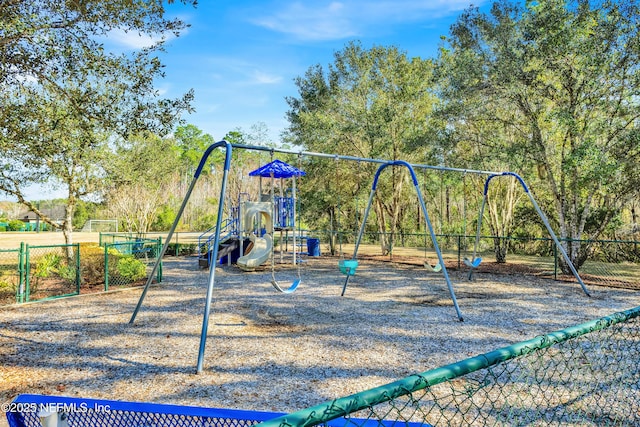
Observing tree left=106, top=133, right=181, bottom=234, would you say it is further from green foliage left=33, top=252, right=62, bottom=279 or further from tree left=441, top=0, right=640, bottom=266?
tree left=441, top=0, right=640, bottom=266

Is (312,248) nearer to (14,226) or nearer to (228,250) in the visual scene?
(228,250)

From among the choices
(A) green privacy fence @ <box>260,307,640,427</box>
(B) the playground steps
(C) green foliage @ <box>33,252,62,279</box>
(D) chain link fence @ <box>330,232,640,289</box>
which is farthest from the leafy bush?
(A) green privacy fence @ <box>260,307,640,427</box>

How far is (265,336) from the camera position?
Result: 6.05 m

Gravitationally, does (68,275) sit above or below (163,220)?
below

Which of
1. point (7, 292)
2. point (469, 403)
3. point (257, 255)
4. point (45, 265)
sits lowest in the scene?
point (469, 403)

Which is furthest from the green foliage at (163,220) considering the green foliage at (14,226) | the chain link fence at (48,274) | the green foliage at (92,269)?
the chain link fence at (48,274)

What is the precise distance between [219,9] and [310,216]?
42.2 ft

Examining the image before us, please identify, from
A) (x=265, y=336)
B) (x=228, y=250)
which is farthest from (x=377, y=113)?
(x=265, y=336)

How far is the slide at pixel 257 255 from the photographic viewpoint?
841cm

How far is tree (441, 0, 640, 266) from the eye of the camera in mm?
10281

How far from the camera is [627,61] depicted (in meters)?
10.5

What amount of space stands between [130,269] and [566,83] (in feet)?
41.6

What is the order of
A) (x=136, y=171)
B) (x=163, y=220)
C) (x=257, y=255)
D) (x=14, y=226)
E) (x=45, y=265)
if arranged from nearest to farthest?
1. (x=257, y=255)
2. (x=45, y=265)
3. (x=136, y=171)
4. (x=163, y=220)
5. (x=14, y=226)

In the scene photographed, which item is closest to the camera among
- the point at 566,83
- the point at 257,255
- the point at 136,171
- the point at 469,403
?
the point at 469,403
